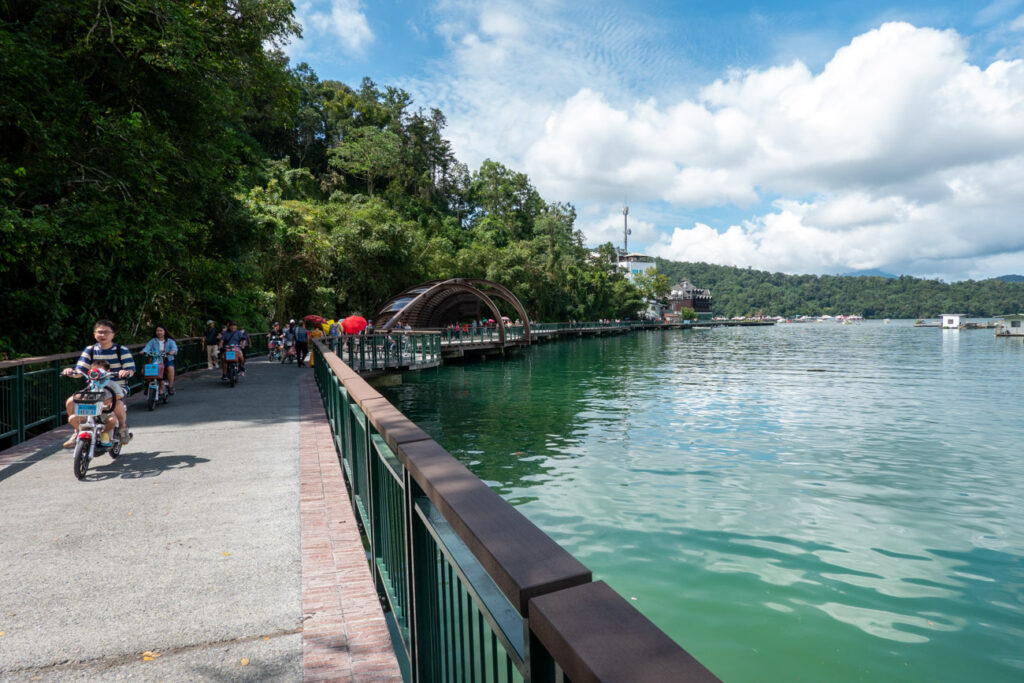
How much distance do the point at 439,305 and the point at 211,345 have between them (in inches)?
869

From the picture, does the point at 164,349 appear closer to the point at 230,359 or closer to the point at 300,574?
the point at 230,359

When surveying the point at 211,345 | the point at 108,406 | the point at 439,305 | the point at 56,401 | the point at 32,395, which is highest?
the point at 439,305

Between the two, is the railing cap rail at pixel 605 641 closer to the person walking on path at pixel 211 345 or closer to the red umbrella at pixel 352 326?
the person walking on path at pixel 211 345

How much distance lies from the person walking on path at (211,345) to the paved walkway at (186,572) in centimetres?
1413

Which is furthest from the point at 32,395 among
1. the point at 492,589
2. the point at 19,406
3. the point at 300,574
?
the point at 492,589

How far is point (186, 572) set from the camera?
4.25 m

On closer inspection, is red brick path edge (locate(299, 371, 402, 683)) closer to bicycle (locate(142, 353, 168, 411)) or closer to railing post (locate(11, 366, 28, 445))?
railing post (locate(11, 366, 28, 445))

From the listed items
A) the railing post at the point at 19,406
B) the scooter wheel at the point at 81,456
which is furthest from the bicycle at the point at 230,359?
the scooter wheel at the point at 81,456

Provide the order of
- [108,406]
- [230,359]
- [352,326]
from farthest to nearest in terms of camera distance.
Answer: [352,326] → [230,359] → [108,406]

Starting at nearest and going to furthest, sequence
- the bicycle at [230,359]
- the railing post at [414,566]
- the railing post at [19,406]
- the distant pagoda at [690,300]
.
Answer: the railing post at [414,566] < the railing post at [19,406] < the bicycle at [230,359] < the distant pagoda at [690,300]

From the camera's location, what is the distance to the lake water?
611 cm

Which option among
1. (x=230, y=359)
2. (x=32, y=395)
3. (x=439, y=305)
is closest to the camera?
(x=32, y=395)

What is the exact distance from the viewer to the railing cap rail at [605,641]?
3.00 feet

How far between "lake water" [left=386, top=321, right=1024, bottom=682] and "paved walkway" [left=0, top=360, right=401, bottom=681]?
12.0 ft
